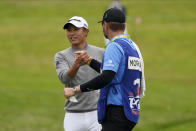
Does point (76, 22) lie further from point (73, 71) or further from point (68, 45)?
point (68, 45)

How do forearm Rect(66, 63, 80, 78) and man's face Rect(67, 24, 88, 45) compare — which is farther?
man's face Rect(67, 24, 88, 45)

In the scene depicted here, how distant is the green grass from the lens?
16016mm

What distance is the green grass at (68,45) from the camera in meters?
16.0

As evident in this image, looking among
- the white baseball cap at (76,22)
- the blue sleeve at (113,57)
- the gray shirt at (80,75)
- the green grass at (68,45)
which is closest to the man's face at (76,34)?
the white baseball cap at (76,22)

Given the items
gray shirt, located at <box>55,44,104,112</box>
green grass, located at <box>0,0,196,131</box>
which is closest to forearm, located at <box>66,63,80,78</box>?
gray shirt, located at <box>55,44,104,112</box>

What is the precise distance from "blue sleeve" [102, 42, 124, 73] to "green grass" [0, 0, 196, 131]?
7.67m

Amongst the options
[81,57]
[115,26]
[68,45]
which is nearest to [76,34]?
[81,57]

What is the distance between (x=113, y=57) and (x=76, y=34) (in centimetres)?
166

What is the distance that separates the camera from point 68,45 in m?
36.7

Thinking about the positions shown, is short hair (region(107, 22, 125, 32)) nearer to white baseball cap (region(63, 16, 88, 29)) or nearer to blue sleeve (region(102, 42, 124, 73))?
blue sleeve (region(102, 42, 124, 73))

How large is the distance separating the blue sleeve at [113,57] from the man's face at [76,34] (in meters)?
1.53

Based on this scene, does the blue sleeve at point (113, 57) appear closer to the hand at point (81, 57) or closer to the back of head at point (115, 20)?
the back of head at point (115, 20)

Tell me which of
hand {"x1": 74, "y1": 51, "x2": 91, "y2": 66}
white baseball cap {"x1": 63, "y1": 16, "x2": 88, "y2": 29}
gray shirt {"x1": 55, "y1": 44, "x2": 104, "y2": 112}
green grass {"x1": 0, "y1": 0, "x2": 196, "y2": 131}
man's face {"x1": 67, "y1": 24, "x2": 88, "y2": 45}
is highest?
white baseball cap {"x1": 63, "y1": 16, "x2": 88, "y2": 29}

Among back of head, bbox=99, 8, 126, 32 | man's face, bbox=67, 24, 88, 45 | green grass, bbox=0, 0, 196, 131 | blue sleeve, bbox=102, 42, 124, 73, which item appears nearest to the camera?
blue sleeve, bbox=102, 42, 124, 73
